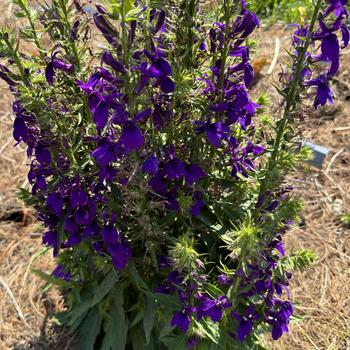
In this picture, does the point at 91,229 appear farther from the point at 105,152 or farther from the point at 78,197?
the point at 105,152

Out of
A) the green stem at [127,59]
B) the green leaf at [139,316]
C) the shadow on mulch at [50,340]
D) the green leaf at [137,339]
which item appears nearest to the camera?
the green stem at [127,59]

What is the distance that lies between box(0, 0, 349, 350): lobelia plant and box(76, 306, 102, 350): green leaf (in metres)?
0.02

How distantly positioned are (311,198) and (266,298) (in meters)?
2.05

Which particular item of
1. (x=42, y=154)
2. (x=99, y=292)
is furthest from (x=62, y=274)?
(x=42, y=154)

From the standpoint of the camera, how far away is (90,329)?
2.62 m

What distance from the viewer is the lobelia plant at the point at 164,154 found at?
1779mm

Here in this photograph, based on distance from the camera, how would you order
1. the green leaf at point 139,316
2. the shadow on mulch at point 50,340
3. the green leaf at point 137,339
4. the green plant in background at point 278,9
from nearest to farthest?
the green leaf at point 139,316 < the green leaf at point 137,339 < the shadow on mulch at point 50,340 < the green plant in background at point 278,9

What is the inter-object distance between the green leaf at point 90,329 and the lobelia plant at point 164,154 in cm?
2

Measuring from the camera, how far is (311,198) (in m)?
4.10

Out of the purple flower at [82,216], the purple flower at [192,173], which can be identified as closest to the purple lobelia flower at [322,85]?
the purple flower at [192,173]

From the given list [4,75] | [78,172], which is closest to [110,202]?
[78,172]

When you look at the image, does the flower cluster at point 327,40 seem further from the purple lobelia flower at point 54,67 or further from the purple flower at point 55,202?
the purple flower at point 55,202

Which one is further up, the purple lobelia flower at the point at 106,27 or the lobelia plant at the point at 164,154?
the purple lobelia flower at the point at 106,27

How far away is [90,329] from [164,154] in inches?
46.6
